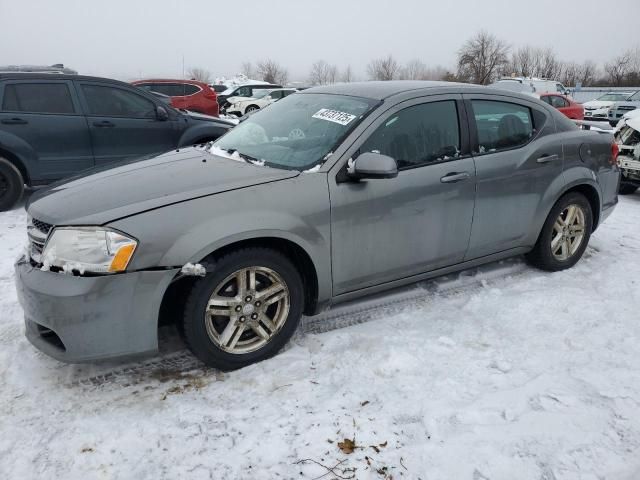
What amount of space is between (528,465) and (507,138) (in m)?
2.49

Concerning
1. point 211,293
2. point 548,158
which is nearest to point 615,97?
point 548,158

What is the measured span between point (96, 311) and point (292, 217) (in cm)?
113

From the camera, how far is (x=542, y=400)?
2.68m

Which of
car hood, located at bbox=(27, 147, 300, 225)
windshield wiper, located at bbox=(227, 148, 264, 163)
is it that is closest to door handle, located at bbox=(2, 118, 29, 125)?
car hood, located at bbox=(27, 147, 300, 225)

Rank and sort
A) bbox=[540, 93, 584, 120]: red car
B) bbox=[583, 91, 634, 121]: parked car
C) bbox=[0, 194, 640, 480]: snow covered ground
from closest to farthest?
1. bbox=[0, 194, 640, 480]: snow covered ground
2. bbox=[540, 93, 584, 120]: red car
3. bbox=[583, 91, 634, 121]: parked car

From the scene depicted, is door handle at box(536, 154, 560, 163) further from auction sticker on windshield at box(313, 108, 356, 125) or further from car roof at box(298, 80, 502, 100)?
auction sticker on windshield at box(313, 108, 356, 125)

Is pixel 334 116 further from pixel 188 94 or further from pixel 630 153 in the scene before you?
pixel 188 94

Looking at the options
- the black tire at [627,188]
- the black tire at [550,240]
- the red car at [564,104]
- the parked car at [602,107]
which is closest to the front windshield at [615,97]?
the parked car at [602,107]

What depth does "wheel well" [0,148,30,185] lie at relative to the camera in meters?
6.10

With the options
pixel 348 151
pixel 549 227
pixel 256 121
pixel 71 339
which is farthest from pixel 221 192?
pixel 549 227

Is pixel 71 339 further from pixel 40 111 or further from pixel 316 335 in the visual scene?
pixel 40 111

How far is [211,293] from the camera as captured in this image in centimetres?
270

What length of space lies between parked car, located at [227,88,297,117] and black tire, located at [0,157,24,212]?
16916 mm

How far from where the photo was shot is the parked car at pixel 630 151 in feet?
23.2
